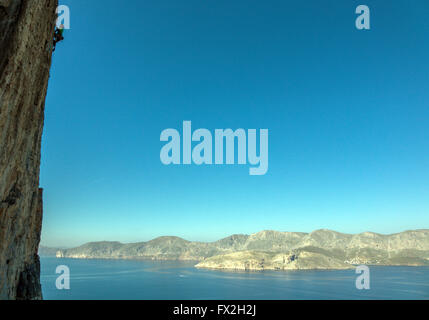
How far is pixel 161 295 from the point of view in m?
142

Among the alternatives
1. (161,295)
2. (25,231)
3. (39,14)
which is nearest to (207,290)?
(161,295)

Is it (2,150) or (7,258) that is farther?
(7,258)

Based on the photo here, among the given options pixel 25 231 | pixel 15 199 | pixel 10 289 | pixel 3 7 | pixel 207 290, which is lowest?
pixel 207 290

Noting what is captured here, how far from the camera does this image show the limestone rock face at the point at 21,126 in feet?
47.8

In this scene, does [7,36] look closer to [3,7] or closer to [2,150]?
[3,7]

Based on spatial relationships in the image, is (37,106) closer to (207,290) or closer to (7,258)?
(7,258)

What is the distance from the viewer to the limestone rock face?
573 inches

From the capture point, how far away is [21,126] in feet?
55.0

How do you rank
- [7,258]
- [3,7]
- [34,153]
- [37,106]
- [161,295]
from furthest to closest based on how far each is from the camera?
[161,295], [34,153], [37,106], [7,258], [3,7]

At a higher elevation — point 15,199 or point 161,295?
point 15,199

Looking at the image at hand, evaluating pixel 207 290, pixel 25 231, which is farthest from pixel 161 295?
pixel 25 231

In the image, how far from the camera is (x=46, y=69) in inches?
814

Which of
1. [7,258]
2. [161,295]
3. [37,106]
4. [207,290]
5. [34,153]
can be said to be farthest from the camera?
[207,290]
